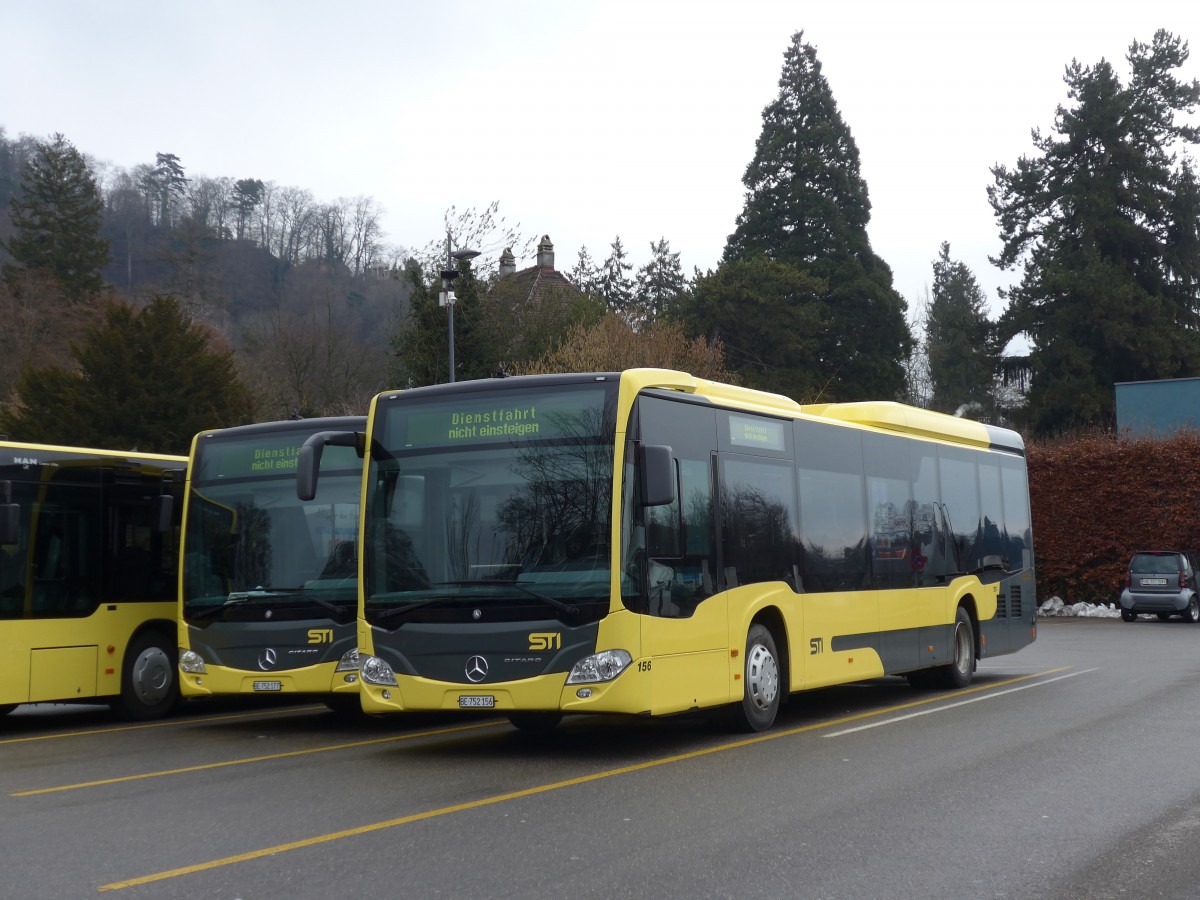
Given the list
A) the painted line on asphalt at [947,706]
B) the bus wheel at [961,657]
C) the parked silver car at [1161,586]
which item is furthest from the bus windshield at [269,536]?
the parked silver car at [1161,586]

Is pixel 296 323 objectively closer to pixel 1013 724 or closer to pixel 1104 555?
pixel 1104 555

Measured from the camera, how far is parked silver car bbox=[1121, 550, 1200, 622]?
3212 cm

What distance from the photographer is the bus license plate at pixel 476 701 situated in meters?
10.4

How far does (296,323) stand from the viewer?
190ft

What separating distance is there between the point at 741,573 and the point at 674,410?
5.36 feet

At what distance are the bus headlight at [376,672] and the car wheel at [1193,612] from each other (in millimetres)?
26428

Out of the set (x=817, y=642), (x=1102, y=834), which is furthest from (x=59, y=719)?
(x=1102, y=834)

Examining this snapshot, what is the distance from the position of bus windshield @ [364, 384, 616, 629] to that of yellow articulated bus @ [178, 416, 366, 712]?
89.6 inches

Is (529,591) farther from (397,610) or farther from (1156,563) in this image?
(1156,563)

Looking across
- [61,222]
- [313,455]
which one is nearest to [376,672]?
[313,455]

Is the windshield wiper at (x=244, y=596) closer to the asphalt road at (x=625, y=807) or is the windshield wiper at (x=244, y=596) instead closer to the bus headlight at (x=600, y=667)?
the asphalt road at (x=625, y=807)

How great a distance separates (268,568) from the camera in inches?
531

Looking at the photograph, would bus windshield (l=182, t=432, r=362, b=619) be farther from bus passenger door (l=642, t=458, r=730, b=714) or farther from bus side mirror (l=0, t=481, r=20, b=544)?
bus passenger door (l=642, t=458, r=730, b=714)

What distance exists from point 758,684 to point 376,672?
3.46 metres
